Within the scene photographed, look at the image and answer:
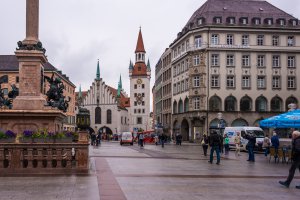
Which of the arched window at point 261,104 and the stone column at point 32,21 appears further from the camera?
the arched window at point 261,104

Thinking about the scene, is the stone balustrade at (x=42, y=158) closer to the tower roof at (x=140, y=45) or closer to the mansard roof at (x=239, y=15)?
the mansard roof at (x=239, y=15)

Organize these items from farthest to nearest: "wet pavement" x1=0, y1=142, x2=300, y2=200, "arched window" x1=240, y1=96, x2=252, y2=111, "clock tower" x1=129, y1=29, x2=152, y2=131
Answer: "clock tower" x1=129, y1=29, x2=152, y2=131 → "arched window" x1=240, y1=96, x2=252, y2=111 → "wet pavement" x1=0, y1=142, x2=300, y2=200

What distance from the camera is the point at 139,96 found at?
443ft

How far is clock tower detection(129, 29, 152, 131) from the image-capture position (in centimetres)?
13500

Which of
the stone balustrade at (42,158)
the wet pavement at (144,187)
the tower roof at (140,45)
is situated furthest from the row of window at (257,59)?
the tower roof at (140,45)

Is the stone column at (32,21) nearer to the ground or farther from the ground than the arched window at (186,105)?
farther from the ground

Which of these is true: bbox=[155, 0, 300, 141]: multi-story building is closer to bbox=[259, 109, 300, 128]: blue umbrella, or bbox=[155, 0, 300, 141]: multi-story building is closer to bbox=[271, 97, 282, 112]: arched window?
bbox=[271, 97, 282, 112]: arched window

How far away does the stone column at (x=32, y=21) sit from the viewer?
842 inches

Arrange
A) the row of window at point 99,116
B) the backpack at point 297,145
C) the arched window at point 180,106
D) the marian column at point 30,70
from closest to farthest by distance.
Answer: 1. the backpack at point 297,145
2. the marian column at point 30,70
3. the arched window at point 180,106
4. the row of window at point 99,116

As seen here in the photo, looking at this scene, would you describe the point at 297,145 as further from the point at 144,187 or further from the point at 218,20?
the point at 218,20

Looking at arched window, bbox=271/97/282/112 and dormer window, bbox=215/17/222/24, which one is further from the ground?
dormer window, bbox=215/17/222/24

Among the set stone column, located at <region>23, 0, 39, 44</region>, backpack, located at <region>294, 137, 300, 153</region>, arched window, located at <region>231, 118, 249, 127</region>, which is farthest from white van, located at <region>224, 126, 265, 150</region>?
backpack, located at <region>294, 137, 300, 153</region>

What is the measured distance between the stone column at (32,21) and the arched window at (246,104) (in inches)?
1814

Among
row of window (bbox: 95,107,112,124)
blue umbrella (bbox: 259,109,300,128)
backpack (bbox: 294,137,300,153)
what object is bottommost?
backpack (bbox: 294,137,300,153)
